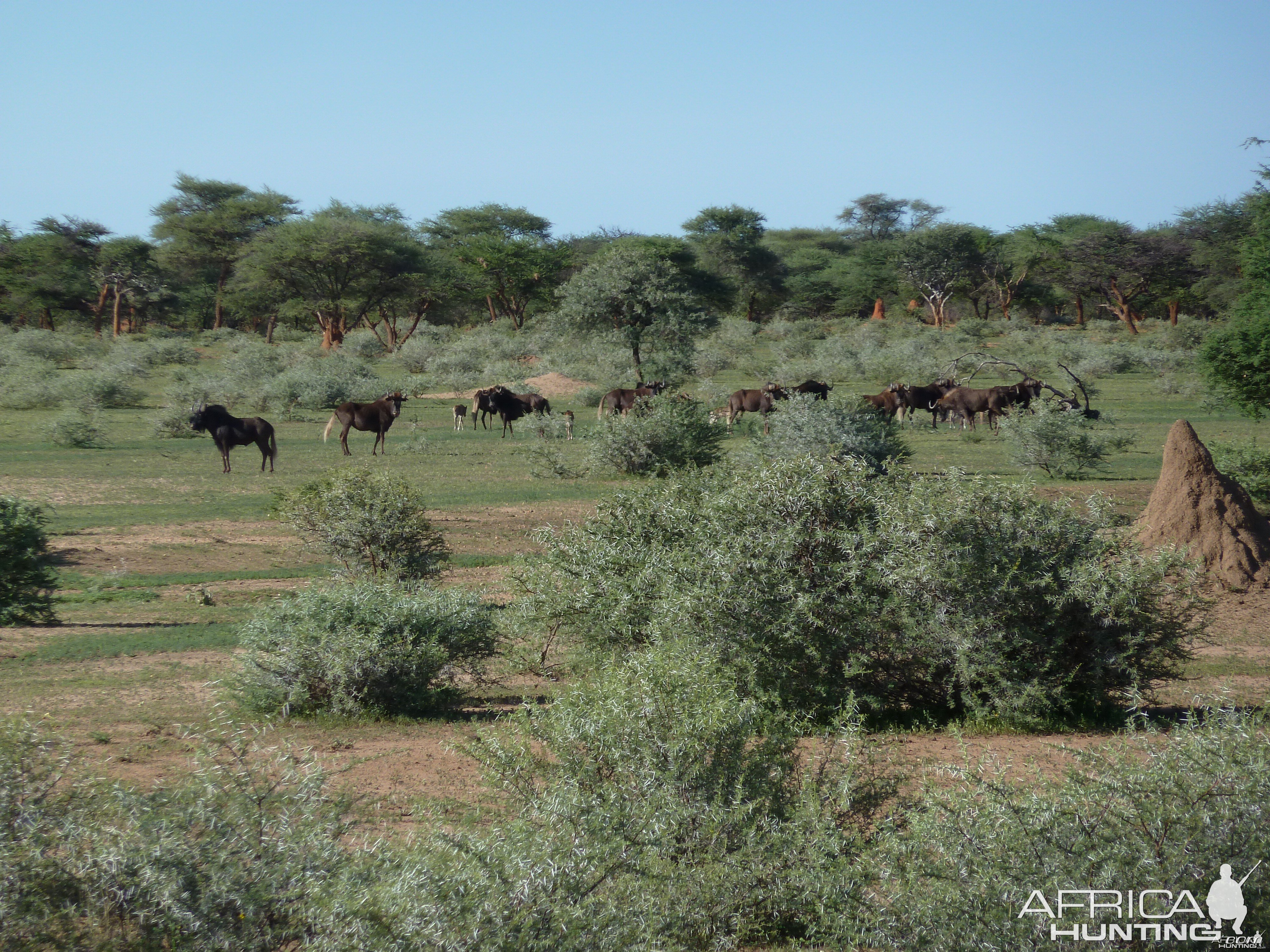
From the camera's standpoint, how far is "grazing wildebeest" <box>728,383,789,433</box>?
2884cm

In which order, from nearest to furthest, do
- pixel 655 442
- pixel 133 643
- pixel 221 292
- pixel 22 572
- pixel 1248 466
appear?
1. pixel 133 643
2. pixel 22 572
3. pixel 1248 466
4. pixel 655 442
5. pixel 221 292

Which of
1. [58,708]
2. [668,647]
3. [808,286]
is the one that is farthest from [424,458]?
[808,286]

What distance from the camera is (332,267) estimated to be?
57531 mm

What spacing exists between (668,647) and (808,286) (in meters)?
65.2

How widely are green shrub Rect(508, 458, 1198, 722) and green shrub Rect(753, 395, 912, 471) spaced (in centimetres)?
957

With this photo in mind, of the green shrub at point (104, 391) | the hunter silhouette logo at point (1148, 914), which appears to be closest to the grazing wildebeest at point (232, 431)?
the green shrub at point (104, 391)

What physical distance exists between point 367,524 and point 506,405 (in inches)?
738

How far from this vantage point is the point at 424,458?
24297 millimetres

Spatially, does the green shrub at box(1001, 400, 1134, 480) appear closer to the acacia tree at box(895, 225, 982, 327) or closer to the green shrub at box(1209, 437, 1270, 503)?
the green shrub at box(1209, 437, 1270, 503)

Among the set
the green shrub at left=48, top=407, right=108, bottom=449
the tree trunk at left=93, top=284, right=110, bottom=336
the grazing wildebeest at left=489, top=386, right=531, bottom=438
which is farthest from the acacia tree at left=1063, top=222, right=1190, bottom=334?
the tree trunk at left=93, top=284, right=110, bottom=336

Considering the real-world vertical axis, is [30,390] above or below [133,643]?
above

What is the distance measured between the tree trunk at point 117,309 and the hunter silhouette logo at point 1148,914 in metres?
60.6

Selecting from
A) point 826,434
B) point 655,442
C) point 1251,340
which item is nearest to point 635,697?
point 826,434

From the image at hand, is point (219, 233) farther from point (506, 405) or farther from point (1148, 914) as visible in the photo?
point (1148, 914)
